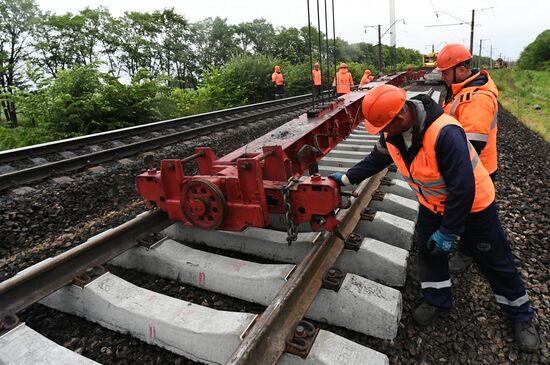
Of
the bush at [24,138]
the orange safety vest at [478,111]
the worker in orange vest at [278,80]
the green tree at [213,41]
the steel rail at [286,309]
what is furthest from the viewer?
the green tree at [213,41]

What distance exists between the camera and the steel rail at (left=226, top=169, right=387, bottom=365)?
1.70m

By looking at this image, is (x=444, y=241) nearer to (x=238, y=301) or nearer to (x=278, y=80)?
(x=238, y=301)

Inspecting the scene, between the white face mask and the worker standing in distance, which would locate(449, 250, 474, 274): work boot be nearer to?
the worker standing in distance

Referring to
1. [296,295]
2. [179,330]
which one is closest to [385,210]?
[296,295]

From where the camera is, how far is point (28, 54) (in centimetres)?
2825

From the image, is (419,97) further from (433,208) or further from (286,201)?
(286,201)

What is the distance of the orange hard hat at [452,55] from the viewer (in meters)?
3.05

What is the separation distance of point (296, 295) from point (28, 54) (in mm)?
34208

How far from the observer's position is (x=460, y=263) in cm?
294

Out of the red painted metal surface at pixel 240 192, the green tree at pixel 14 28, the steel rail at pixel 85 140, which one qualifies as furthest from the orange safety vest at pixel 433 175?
the green tree at pixel 14 28

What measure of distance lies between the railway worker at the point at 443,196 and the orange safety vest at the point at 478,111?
0.69 metres

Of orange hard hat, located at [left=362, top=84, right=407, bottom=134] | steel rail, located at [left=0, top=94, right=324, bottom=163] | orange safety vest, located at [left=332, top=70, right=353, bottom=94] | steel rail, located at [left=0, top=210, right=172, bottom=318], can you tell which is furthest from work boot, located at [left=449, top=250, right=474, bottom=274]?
orange safety vest, located at [left=332, top=70, right=353, bottom=94]

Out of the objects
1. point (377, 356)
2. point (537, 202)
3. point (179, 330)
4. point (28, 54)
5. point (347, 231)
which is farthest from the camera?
point (28, 54)

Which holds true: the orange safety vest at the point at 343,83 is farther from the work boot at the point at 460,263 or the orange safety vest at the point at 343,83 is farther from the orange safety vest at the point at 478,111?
the work boot at the point at 460,263
